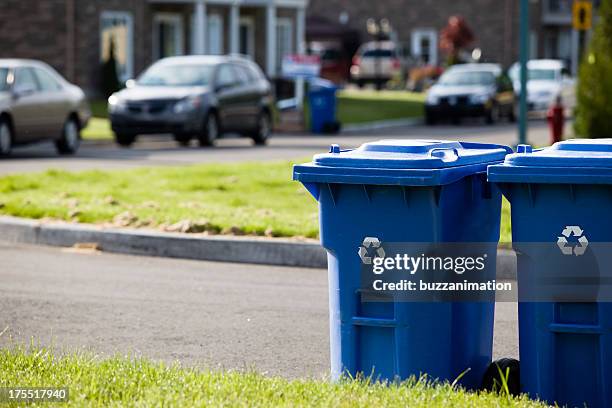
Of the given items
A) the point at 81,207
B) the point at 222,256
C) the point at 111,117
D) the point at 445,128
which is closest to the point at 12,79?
the point at 111,117

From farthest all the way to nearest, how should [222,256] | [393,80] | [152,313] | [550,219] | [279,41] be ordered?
[393,80] < [279,41] < [222,256] < [152,313] < [550,219]

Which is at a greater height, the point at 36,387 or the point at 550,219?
the point at 550,219

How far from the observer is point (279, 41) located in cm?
4912

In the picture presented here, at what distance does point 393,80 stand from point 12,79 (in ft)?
123

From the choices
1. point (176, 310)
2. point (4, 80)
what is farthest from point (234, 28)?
point (176, 310)

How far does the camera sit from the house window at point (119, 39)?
40.0 metres

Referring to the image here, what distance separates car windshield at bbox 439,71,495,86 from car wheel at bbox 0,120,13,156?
1829 centimetres

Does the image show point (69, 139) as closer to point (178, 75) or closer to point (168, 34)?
point (178, 75)

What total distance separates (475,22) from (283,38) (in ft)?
48.7

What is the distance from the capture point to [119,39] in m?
41.0

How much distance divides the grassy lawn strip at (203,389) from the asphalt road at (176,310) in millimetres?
886

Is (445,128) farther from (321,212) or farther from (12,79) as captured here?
(321,212)

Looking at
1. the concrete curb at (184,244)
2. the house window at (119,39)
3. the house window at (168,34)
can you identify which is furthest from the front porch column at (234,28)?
the concrete curb at (184,244)

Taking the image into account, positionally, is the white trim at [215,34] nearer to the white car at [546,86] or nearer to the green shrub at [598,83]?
the white car at [546,86]
